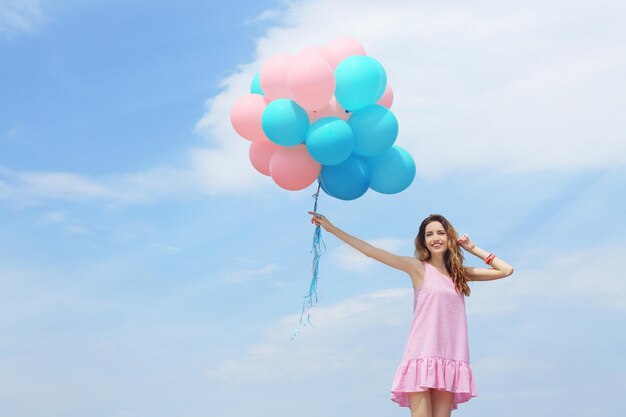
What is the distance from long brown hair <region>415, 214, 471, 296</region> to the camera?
15.7 ft

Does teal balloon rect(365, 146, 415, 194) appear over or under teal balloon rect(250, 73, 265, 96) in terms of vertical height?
under

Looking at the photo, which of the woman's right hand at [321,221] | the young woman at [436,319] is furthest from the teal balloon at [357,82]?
the young woman at [436,319]

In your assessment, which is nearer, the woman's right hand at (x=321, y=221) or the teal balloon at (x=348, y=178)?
the woman's right hand at (x=321, y=221)

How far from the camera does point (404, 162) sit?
5246 mm

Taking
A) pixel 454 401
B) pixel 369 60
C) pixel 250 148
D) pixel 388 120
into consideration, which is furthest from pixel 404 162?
pixel 454 401

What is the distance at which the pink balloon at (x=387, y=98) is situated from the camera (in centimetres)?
541

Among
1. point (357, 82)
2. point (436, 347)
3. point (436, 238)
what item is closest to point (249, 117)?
point (357, 82)

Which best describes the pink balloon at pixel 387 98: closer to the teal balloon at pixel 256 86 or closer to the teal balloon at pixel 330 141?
the teal balloon at pixel 330 141

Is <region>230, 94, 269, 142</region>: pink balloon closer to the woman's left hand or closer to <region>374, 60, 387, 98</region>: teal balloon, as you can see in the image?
<region>374, 60, 387, 98</region>: teal balloon

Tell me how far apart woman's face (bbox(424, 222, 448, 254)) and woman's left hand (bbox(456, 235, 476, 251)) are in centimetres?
16

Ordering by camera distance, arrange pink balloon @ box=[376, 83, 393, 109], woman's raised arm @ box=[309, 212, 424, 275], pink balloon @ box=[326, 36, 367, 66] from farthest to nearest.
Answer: pink balloon @ box=[376, 83, 393, 109]
pink balloon @ box=[326, 36, 367, 66]
woman's raised arm @ box=[309, 212, 424, 275]

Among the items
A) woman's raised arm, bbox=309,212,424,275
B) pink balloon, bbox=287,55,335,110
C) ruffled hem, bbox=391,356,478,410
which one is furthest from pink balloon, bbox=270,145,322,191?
ruffled hem, bbox=391,356,478,410

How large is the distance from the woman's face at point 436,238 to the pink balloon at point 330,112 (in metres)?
1.11

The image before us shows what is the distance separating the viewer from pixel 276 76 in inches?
201
